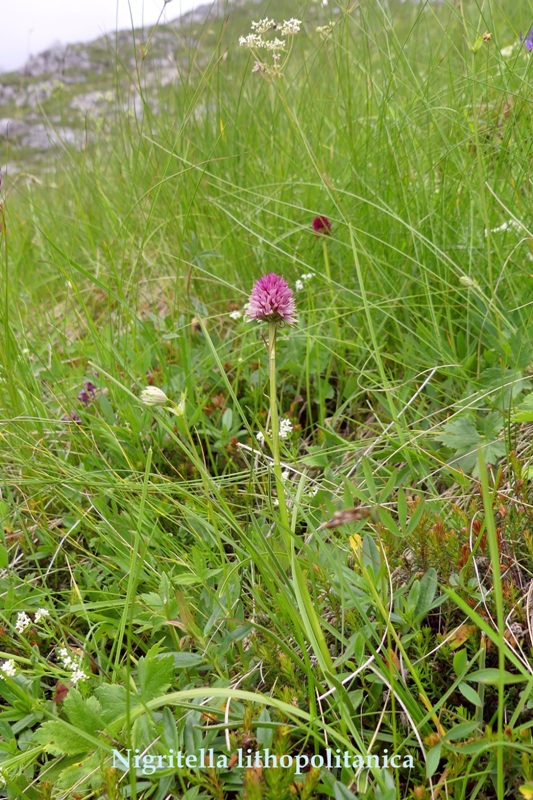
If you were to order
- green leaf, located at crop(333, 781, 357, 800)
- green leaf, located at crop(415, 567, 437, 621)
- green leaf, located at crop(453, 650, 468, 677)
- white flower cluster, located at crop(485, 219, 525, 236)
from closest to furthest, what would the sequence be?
green leaf, located at crop(333, 781, 357, 800), green leaf, located at crop(453, 650, 468, 677), green leaf, located at crop(415, 567, 437, 621), white flower cluster, located at crop(485, 219, 525, 236)

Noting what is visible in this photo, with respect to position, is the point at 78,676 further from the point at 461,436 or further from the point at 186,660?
the point at 461,436

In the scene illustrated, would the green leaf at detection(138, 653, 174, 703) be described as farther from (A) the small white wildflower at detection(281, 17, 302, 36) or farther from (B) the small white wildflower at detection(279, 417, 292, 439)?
(A) the small white wildflower at detection(281, 17, 302, 36)

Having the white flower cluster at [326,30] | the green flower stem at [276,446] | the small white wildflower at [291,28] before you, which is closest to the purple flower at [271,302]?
the green flower stem at [276,446]

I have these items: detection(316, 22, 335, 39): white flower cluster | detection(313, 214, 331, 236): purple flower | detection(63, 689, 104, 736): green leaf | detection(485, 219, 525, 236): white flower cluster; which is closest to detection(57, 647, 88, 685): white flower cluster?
detection(63, 689, 104, 736): green leaf

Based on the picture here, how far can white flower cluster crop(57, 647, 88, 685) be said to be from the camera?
114 centimetres

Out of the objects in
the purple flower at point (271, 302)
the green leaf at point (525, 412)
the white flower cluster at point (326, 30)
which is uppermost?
the white flower cluster at point (326, 30)

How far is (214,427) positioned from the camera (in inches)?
70.4

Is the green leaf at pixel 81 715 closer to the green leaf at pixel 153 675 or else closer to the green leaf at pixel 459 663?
the green leaf at pixel 153 675

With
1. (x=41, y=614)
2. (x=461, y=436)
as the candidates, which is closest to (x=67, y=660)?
(x=41, y=614)

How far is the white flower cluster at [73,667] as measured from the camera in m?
1.14

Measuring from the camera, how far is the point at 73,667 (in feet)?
3.84

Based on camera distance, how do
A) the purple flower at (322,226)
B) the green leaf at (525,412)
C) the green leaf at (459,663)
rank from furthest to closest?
1. the purple flower at (322,226)
2. the green leaf at (525,412)
3. the green leaf at (459,663)

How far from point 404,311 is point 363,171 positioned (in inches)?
21.3

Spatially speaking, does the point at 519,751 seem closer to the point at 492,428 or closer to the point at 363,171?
the point at 492,428
